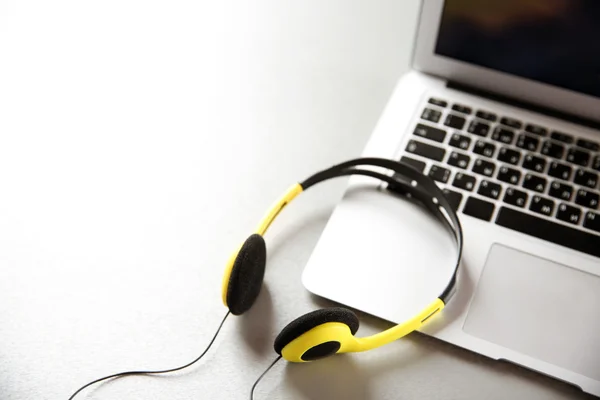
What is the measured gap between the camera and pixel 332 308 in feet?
1.56

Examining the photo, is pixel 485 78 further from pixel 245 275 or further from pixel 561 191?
pixel 245 275

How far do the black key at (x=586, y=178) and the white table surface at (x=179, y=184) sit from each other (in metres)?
0.20

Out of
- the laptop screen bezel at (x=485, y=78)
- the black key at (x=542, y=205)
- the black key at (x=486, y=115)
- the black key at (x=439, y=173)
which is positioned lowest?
the black key at (x=542, y=205)

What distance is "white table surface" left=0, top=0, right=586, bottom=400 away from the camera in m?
0.51

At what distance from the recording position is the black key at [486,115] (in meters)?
0.65

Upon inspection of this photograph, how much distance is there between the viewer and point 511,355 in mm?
509

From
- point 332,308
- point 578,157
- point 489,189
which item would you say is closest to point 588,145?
point 578,157

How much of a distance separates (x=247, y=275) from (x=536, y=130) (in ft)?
1.09

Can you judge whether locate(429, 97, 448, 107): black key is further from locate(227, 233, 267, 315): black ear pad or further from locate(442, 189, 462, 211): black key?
locate(227, 233, 267, 315): black ear pad

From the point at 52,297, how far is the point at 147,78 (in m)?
0.27

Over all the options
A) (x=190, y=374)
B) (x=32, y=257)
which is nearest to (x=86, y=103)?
(x=32, y=257)

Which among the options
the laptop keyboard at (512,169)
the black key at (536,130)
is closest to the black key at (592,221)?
the laptop keyboard at (512,169)

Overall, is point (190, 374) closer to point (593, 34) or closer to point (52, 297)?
point (52, 297)

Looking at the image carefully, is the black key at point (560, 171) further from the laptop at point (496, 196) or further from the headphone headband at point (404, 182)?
the headphone headband at point (404, 182)
